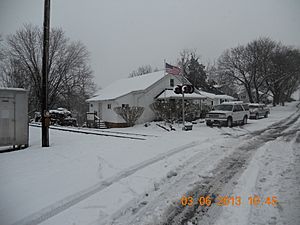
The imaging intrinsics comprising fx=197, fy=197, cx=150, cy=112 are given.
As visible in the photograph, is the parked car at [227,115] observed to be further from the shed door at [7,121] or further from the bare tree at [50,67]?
the bare tree at [50,67]

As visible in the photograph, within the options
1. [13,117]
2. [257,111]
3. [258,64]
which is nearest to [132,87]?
[257,111]

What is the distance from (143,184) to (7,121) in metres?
6.45

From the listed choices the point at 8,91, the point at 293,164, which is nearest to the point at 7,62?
the point at 8,91

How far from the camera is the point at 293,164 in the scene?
536 cm

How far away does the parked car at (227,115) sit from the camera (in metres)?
15.2

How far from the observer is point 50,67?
30.4 metres

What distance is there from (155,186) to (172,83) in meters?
20.3

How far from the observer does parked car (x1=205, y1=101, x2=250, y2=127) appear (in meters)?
15.2

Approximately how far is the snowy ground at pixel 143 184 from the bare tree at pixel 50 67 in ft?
90.0

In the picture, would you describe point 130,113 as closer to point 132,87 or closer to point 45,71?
point 132,87

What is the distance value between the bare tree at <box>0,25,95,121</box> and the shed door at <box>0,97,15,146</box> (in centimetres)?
2495

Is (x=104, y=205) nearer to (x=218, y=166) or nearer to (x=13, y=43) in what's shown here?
(x=218, y=166)
